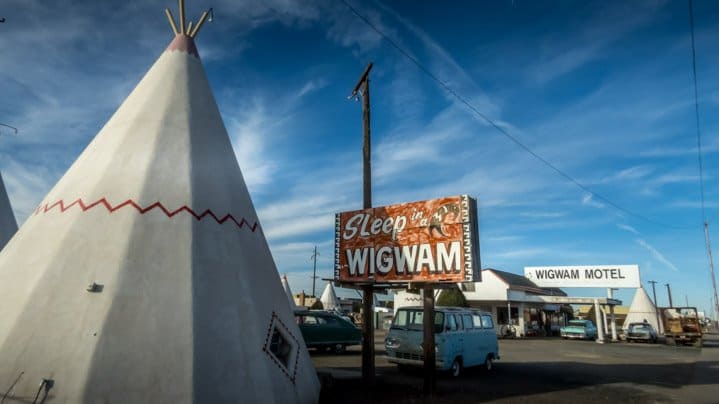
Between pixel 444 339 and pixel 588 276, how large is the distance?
26283mm

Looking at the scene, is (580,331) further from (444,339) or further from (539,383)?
(444,339)

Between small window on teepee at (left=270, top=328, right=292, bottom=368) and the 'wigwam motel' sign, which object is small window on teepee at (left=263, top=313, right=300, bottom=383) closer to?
small window on teepee at (left=270, top=328, right=292, bottom=368)

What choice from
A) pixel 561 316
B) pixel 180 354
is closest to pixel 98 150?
pixel 180 354

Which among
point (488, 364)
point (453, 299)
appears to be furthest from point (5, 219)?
point (453, 299)

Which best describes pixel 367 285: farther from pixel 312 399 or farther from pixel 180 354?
pixel 180 354

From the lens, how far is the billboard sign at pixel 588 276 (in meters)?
30.7

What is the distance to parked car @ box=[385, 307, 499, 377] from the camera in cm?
1104

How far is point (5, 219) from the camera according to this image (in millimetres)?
13289

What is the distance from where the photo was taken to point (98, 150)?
23.3 ft

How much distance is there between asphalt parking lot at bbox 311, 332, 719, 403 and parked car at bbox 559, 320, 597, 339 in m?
13.3

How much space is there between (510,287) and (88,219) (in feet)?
93.0

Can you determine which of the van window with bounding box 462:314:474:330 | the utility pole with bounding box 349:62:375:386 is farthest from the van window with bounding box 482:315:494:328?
the utility pole with bounding box 349:62:375:386

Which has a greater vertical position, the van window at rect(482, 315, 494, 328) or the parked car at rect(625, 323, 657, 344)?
the van window at rect(482, 315, 494, 328)

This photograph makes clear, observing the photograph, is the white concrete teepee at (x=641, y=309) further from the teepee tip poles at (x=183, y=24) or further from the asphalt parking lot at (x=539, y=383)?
the teepee tip poles at (x=183, y=24)
